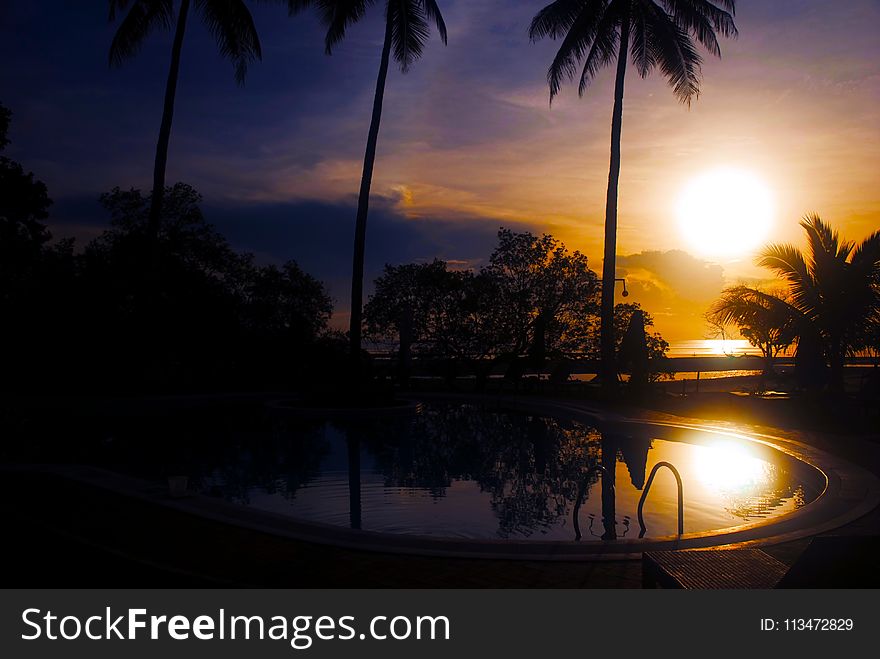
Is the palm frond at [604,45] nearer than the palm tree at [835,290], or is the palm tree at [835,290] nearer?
the palm tree at [835,290]

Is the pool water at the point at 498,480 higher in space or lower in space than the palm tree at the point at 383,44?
lower

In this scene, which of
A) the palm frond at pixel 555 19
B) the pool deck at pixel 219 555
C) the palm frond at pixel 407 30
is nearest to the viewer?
the pool deck at pixel 219 555

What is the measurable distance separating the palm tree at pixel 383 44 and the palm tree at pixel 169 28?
3.10 metres

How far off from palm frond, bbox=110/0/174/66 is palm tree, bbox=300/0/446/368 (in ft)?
17.4

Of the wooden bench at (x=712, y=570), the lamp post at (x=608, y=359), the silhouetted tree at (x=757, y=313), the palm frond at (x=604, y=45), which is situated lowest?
the wooden bench at (x=712, y=570)

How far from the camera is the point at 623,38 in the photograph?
2475 centimetres

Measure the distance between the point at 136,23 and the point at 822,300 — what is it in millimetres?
26265

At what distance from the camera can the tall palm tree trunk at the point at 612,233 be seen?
80.0 feet

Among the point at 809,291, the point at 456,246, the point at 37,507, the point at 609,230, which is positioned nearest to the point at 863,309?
the point at 809,291

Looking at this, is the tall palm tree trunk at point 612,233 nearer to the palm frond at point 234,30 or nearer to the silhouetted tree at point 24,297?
the palm frond at point 234,30

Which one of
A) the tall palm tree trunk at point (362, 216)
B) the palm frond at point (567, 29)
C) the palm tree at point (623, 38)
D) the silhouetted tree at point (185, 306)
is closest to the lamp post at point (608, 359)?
the palm tree at point (623, 38)

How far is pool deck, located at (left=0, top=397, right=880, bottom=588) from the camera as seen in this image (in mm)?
5777

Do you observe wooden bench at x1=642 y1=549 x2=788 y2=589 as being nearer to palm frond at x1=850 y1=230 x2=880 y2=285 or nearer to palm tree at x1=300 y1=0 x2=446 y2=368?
palm tree at x1=300 y1=0 x2=446 y2=368

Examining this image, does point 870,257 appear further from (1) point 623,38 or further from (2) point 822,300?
(1) point 623,38
